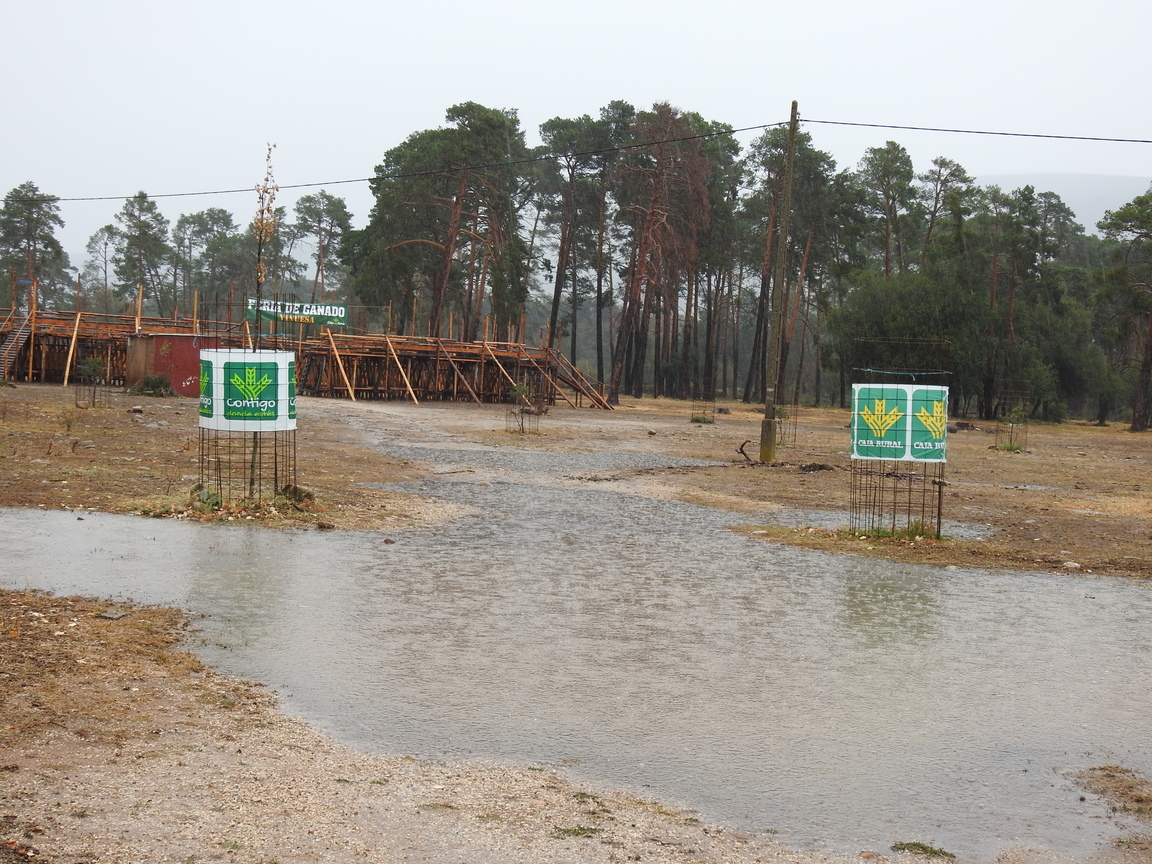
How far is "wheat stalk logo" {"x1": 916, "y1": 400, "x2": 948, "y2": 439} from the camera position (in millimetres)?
12445

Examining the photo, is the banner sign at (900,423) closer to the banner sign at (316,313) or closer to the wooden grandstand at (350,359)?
the wooden grandstand at (350,359)

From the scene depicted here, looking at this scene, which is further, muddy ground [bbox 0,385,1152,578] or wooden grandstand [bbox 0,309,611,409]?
wooden grandstand [bbox 0,309,611,409]

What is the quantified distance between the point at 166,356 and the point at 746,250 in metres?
43.6

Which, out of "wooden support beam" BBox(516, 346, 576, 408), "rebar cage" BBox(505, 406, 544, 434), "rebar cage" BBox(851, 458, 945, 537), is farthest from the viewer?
"wooden support beam" BBox(516, 346, 576, 408)

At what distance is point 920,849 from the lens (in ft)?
14.3

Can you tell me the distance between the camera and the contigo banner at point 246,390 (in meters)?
12.7

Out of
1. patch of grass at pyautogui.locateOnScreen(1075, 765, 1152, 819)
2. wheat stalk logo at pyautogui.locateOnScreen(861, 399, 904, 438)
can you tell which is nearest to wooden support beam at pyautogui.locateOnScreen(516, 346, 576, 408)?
wheat stalk logo at pyautogui.locateOnScreen(861, 399, 904, 438)

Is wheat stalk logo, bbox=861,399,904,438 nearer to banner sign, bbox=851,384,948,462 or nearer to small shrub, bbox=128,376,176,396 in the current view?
banner sign, bbox=851,384,948,462

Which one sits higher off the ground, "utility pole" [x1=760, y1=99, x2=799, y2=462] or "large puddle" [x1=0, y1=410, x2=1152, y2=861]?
"utility pole" [x1=760, y1=99, x2=799, y2=462]

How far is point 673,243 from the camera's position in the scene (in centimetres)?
5709

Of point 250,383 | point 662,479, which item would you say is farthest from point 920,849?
point 662,479

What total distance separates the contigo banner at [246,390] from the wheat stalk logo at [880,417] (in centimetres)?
676

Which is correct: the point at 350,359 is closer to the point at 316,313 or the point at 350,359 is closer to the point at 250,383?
the point at 316,313

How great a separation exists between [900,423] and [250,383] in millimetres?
7689
